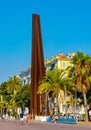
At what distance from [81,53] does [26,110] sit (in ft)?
313

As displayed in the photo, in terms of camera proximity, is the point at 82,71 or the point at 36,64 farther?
the point at 36,64

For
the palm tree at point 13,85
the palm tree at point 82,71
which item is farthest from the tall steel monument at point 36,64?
the palm tree at point 13,85

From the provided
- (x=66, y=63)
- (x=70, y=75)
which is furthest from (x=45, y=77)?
(x=66, y=63)

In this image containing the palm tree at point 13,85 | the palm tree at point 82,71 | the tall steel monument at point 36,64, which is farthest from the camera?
the palm tree at point 13,85

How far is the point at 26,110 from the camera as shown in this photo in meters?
169

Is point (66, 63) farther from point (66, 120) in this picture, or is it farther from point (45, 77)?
point (66, 120)

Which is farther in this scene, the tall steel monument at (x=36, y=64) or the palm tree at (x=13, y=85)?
the palm tree at (x=13, y=85)

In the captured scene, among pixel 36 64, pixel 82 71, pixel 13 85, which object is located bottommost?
pixel 82 71

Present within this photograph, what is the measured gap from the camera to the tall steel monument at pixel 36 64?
103 meters

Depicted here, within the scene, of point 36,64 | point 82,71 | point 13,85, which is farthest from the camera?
point 13,85

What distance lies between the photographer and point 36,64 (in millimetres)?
103375

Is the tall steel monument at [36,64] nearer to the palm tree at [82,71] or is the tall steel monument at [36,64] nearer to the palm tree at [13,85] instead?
the palm tree at [82,71]

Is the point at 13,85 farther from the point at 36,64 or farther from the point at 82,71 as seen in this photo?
the point at 82,71

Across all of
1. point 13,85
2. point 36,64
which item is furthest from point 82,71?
point 13,85
